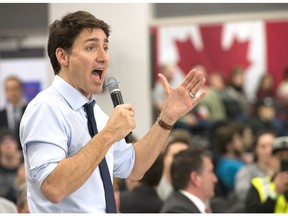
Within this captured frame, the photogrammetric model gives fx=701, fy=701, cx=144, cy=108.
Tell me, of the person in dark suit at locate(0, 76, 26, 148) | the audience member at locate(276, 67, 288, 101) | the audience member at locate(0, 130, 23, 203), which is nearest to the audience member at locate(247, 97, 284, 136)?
the audience member at locate(276, 67, 288, 101)

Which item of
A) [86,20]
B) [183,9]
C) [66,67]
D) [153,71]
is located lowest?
[153,71]

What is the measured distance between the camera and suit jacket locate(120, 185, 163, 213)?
4.31 metres

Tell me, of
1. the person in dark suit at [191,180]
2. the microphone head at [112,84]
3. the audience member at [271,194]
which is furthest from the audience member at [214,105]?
the microphone head at [112,84]

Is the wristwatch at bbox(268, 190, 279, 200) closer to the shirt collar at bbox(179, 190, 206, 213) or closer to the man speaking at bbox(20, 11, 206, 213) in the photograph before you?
the shirt collar at bbox(179, 190, 206, 213)

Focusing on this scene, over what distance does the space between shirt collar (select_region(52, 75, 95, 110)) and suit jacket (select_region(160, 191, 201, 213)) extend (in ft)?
5.03

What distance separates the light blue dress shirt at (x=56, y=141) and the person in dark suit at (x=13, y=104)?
10.9ft

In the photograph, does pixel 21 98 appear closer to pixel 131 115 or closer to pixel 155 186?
pixel 155 186

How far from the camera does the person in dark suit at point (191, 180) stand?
153 inches

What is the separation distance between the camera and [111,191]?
240 centimetres

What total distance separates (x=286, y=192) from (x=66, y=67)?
2.14m

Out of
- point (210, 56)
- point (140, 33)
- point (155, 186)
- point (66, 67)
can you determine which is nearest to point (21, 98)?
point (140, 33)

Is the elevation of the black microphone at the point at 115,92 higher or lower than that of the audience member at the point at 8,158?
higher

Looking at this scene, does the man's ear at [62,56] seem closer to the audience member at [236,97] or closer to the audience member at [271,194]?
the audience member at [271,194]

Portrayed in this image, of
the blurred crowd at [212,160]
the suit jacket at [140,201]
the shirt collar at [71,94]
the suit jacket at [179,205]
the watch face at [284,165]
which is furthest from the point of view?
the suit jacket at [140,201]
